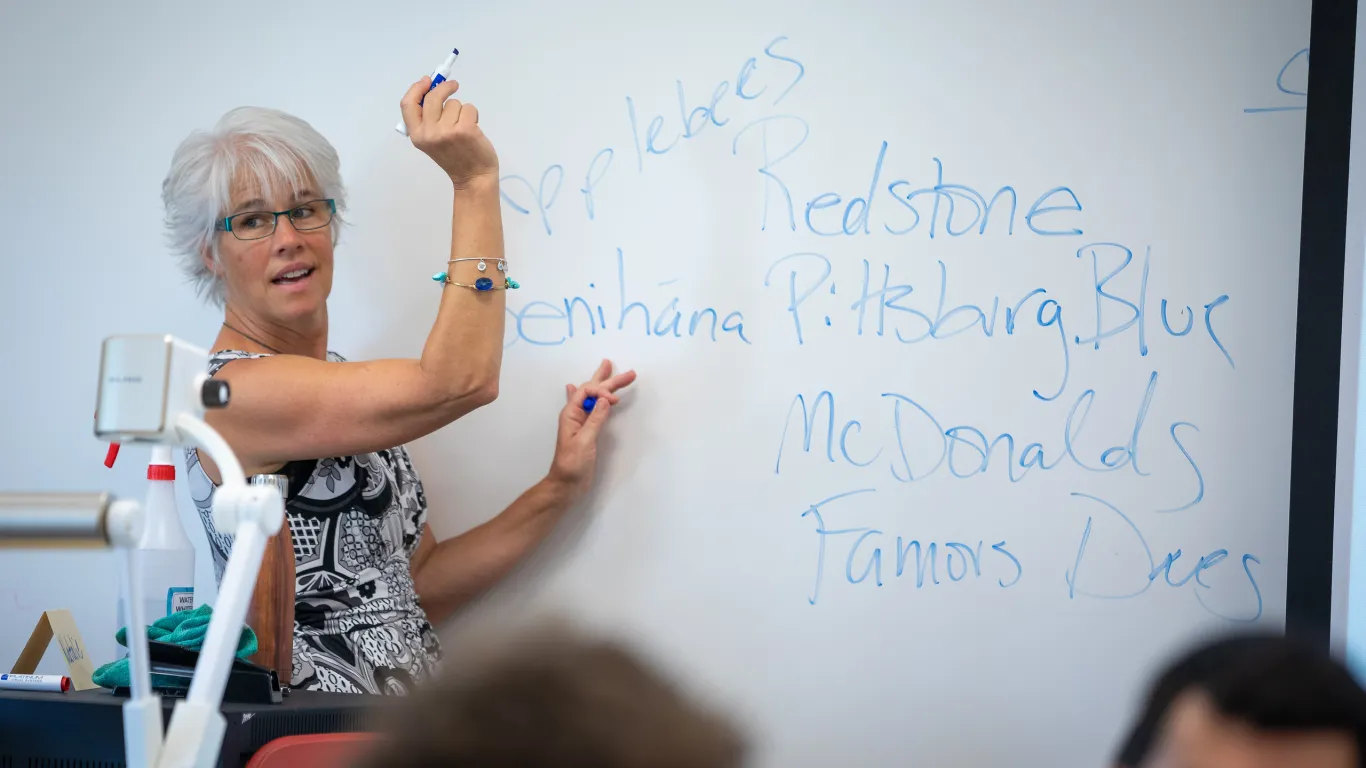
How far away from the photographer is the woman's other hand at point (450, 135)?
1.11 metres

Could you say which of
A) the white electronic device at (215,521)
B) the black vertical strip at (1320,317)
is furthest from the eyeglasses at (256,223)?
the black vertical strip at (1320,317)

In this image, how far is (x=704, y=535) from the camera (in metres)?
1.32

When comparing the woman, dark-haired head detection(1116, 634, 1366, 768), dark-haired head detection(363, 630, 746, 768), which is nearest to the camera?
dark-haired head detection(363, 630, 746, 768)

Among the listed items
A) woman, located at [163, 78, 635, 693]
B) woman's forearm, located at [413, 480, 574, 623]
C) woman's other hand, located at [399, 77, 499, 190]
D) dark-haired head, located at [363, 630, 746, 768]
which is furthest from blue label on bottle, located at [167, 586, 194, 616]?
dark-haired head, located at [363, 630, 746, 768]

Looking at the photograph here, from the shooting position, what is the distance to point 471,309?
1.11 m

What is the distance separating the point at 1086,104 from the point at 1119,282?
22 cm

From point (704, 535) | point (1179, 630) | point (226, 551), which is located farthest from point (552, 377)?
point (1179, 630)

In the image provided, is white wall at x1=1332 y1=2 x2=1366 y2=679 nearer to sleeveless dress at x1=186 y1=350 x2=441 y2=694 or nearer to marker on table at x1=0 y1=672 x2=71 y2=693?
sleeveless dress at x1=186 y1=350 x2=441 y2=694

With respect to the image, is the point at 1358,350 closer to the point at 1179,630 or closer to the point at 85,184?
the point at 1179,630

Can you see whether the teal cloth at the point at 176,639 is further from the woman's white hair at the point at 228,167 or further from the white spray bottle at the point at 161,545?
the woman's white hair at the point at 228,167

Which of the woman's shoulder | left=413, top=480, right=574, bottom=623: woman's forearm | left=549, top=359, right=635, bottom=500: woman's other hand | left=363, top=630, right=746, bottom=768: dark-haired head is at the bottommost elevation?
left=413, top=480, right=574, bottom=623: woman's forearm

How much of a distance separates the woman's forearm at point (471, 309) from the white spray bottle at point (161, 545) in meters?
0.45

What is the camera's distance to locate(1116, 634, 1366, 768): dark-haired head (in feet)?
1.97

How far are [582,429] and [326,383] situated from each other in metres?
0.36
